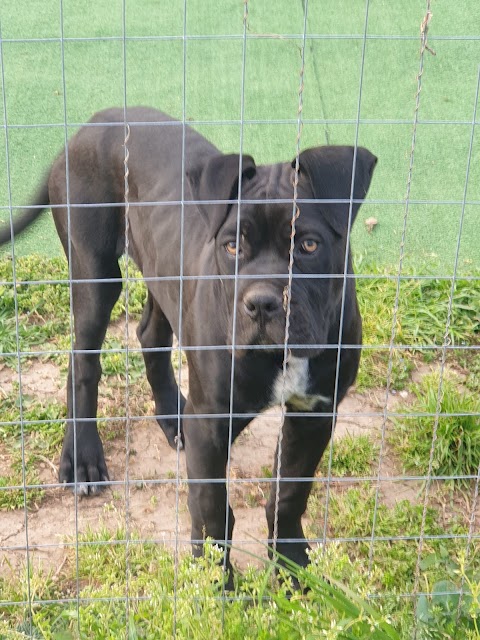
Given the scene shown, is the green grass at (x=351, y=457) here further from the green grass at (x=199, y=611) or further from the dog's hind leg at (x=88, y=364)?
the dog's hind leg at (x=88, y=364)

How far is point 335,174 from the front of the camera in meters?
2.76

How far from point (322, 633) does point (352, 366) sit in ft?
3.39

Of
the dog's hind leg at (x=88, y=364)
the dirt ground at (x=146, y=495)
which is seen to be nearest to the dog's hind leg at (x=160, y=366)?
the dirt ground at (x=146, y=495)

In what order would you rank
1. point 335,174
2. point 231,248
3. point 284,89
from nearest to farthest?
point 335,174
point 231,248
point 284,89

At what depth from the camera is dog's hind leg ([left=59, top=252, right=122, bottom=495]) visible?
375 cm

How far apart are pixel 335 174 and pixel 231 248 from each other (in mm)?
407

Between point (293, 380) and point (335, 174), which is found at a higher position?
point (335, 174)

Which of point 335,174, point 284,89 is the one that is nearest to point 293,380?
point 335,174

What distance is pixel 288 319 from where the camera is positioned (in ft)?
8.60

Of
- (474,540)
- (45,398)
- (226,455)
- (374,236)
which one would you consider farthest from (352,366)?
(374,236)

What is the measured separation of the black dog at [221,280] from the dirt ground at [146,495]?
0.15m

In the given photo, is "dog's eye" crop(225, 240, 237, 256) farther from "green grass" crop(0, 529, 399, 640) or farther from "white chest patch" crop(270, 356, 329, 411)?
"green grass" crop(0, 529, 399, 640)

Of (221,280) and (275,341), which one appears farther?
(221,280)

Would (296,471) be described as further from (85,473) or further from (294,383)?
(85,473)
